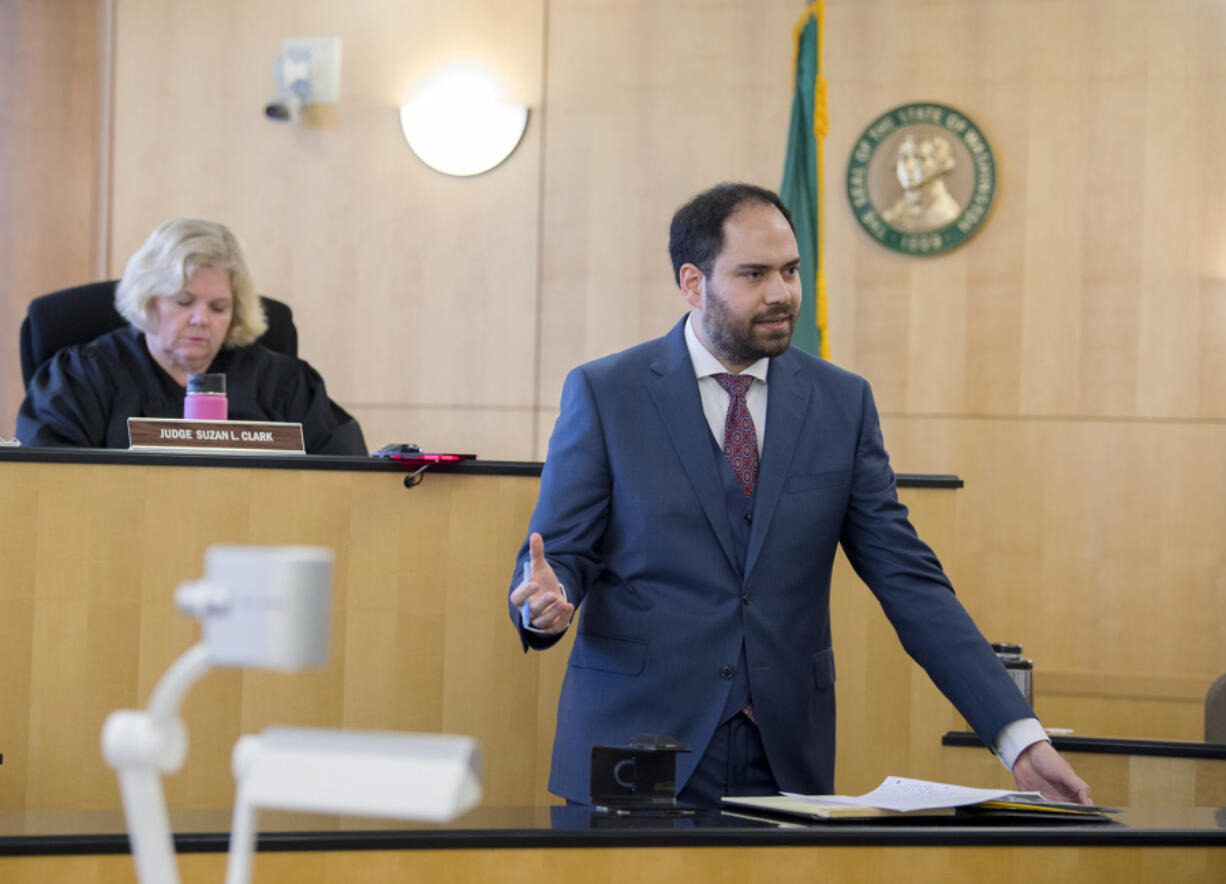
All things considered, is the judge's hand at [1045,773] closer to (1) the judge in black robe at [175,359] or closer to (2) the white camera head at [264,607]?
(2) the white camera head at [264,607]

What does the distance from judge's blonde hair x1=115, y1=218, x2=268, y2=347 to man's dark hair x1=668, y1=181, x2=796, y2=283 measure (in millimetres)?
1381

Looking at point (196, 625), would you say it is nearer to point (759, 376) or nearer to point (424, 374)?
point (759, 376)

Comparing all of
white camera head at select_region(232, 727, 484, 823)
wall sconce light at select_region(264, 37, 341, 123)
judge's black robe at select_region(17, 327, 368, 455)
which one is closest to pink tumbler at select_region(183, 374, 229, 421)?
judge's black robe at select_region(17, 327, 368, 455)

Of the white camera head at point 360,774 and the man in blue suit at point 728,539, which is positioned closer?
the white camera head at point 360,774

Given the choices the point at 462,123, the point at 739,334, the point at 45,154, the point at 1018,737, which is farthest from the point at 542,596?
the point at 45,154

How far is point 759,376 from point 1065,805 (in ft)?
3.12

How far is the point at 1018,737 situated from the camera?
6.75 ft

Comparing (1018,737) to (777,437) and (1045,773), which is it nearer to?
(1045,773)

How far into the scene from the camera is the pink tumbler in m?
2.95

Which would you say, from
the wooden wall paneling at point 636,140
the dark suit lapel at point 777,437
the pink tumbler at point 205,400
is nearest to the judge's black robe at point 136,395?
the pink tumbler at point 205,400

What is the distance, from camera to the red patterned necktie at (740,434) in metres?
2.36

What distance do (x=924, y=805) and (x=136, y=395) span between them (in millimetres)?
2262

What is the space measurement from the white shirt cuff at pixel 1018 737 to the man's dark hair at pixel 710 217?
92 centimetres

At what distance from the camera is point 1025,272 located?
507 centimetres
